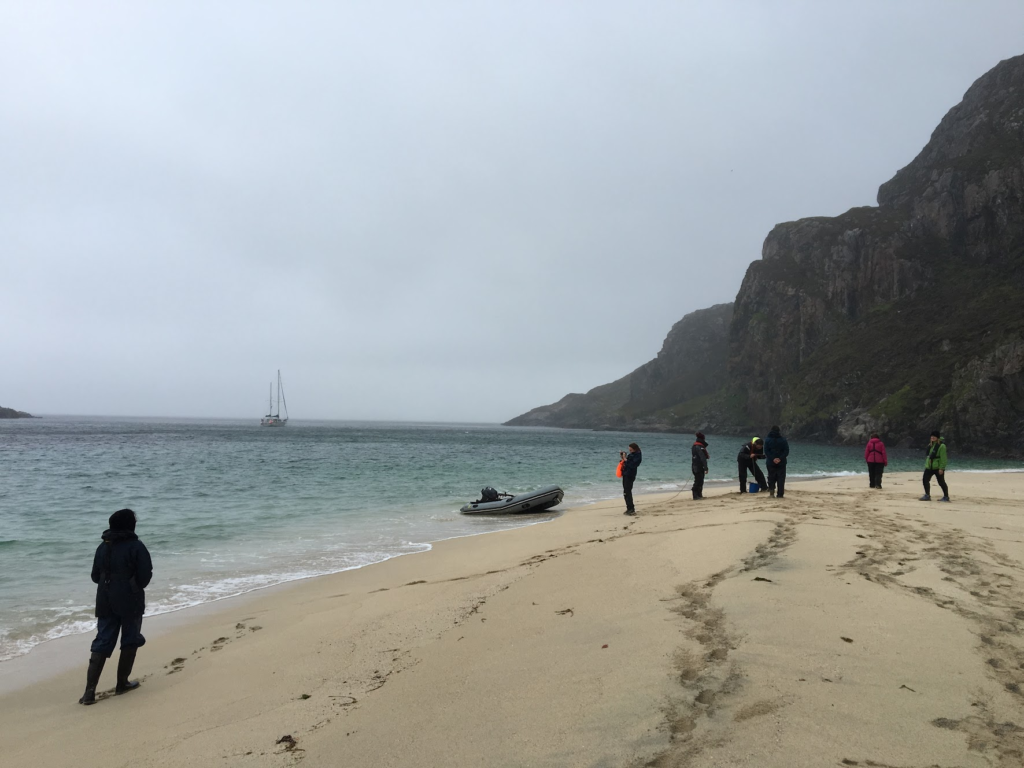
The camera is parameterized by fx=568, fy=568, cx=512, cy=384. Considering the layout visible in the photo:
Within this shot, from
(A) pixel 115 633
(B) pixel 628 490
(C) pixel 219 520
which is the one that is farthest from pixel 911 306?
(A) pixel 115 633

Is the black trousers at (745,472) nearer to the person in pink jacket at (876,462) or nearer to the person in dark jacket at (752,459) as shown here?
the person in dark jacket at (752,459)

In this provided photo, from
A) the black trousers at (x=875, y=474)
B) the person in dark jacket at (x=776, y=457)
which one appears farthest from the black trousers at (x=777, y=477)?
the black trousers at (x=875, y=474)

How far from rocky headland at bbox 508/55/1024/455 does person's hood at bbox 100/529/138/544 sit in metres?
72.8

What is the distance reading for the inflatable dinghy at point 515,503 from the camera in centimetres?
1970

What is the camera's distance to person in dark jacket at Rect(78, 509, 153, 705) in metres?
5.82

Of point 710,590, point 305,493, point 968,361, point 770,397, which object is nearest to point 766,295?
point 770,397

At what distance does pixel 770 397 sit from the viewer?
127 metres

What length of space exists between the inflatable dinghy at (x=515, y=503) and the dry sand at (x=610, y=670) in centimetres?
1041

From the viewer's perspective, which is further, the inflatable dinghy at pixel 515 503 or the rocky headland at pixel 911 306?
the rocky headland at pixel 911 306

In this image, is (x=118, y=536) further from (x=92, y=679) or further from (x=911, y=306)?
(x=911, y=306)

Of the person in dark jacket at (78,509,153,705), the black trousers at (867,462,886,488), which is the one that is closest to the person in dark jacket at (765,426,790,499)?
the black trousers at (867,462,886,488)

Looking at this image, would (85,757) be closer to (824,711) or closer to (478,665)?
(478,665)

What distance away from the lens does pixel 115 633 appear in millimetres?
5945

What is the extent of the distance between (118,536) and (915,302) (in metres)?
115
